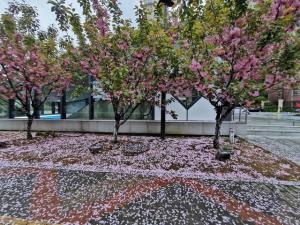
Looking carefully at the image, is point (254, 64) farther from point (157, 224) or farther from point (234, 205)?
point (157, 224)

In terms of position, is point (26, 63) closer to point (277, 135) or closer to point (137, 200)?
point (137, 200)

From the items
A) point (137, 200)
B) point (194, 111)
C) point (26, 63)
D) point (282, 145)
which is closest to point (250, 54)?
point (137, 200)

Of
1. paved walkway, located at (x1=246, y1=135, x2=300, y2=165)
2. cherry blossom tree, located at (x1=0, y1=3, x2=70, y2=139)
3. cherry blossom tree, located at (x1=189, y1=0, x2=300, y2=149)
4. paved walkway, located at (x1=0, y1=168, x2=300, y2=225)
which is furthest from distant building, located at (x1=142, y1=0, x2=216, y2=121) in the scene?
paved walkway, located at (x1=0, y1=168, x2=300, y2=225)

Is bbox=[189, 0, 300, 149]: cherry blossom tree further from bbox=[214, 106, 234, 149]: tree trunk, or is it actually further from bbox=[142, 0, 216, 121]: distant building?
bbox=[142, 0, 216, 121]: distant building

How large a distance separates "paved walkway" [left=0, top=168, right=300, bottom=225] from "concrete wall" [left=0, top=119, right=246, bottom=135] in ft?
13.0

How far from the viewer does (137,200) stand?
124 inches

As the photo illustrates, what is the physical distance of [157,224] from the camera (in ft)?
8.29

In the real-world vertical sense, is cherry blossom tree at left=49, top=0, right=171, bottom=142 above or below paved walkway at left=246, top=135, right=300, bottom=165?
above

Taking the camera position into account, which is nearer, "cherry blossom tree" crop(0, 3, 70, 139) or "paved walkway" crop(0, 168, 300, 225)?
"paved walkway" crop(0, 168, 300, 225)

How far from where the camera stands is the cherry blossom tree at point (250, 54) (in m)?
4.07

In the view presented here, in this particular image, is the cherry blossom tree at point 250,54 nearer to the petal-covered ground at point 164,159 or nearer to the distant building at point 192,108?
the petal-covered ground at point 164,159

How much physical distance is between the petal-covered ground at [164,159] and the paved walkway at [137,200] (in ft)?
1.41

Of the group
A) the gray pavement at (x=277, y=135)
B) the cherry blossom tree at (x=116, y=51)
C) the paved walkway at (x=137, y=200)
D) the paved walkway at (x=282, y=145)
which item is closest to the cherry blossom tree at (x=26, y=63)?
the cherry blossom tree at (x=116, y=51)

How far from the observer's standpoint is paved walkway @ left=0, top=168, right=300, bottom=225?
8.68 feet
